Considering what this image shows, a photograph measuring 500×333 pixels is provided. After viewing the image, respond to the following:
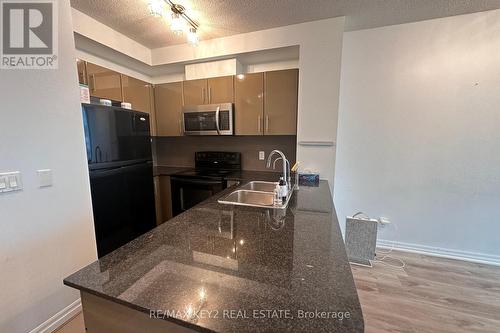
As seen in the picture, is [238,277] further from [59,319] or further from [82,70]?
[82,70]

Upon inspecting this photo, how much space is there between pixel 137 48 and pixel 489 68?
3835 millimetres

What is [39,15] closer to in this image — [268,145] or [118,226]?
[118,226]

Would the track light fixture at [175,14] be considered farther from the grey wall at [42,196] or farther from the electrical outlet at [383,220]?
the electrical outlet at [383,220]

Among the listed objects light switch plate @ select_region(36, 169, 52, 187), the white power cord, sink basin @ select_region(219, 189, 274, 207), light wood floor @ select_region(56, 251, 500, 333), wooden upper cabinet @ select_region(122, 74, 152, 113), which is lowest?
light wood floor @ select_region(56, 251, 500, 333)

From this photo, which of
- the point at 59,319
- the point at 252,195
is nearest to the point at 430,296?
the point at 252,195

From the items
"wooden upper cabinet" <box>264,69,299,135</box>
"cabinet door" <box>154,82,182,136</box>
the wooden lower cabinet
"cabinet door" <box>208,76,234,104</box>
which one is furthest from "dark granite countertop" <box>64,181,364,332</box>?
"cabinet door" <box>154,82,182,136</box>

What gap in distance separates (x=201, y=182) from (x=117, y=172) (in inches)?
35.5

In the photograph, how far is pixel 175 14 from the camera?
6.15 feet

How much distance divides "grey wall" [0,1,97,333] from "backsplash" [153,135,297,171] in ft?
5.78

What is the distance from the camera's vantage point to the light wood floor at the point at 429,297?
151 centimetres

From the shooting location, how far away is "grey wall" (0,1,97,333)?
122 cm

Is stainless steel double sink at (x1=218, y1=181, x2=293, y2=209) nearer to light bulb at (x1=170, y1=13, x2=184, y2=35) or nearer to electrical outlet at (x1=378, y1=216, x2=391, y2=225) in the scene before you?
electrical outlet at (x1=378, y1=216, x2=391, y2=225)

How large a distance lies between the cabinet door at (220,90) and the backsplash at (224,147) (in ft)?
1.95

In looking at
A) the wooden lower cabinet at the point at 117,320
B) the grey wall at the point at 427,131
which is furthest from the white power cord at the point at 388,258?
the wooden lower cabinet at the point at 117,320
